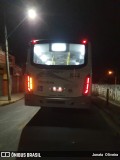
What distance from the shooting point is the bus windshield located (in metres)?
14.6

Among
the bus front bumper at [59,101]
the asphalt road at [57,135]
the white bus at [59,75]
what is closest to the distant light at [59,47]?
the white bus at [59,75]

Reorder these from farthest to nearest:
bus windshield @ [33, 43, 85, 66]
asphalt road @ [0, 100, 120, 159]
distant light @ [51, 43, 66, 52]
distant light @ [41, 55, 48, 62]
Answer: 1. distant light @ [41, 55, 48, 62]
2. distant light @ [51, 43, 66, 52]
3. bus windshield @ [33, 43, 85, 66]
4. asphalt road @ [0, 100, 120, 159]

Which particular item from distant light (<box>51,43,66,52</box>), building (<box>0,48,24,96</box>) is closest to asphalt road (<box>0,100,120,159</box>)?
distant light (<box>51,43,66,52</box>)

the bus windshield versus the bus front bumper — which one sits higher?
the bus windshield

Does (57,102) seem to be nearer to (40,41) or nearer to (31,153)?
(40,41)

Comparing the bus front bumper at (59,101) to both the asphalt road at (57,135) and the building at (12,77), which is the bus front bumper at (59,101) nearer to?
the asphalt road at (57,135)

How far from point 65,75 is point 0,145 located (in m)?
5.47

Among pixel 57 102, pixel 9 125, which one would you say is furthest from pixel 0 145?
pixel 57 102

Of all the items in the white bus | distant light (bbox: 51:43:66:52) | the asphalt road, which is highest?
distant light (bbox: 51:43:66:52)

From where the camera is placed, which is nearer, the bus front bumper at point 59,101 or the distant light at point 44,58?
the bus front bumper at point 59,101

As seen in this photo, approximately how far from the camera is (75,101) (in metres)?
14.2

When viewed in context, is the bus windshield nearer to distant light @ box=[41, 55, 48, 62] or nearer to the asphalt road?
distant light @ box=[41, 55, 48, 62]

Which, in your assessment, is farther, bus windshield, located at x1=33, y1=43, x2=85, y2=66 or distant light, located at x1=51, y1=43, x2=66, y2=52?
distant light, located at x1=51, y1=43, x2=66, y2=52

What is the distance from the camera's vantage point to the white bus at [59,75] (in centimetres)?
1437
